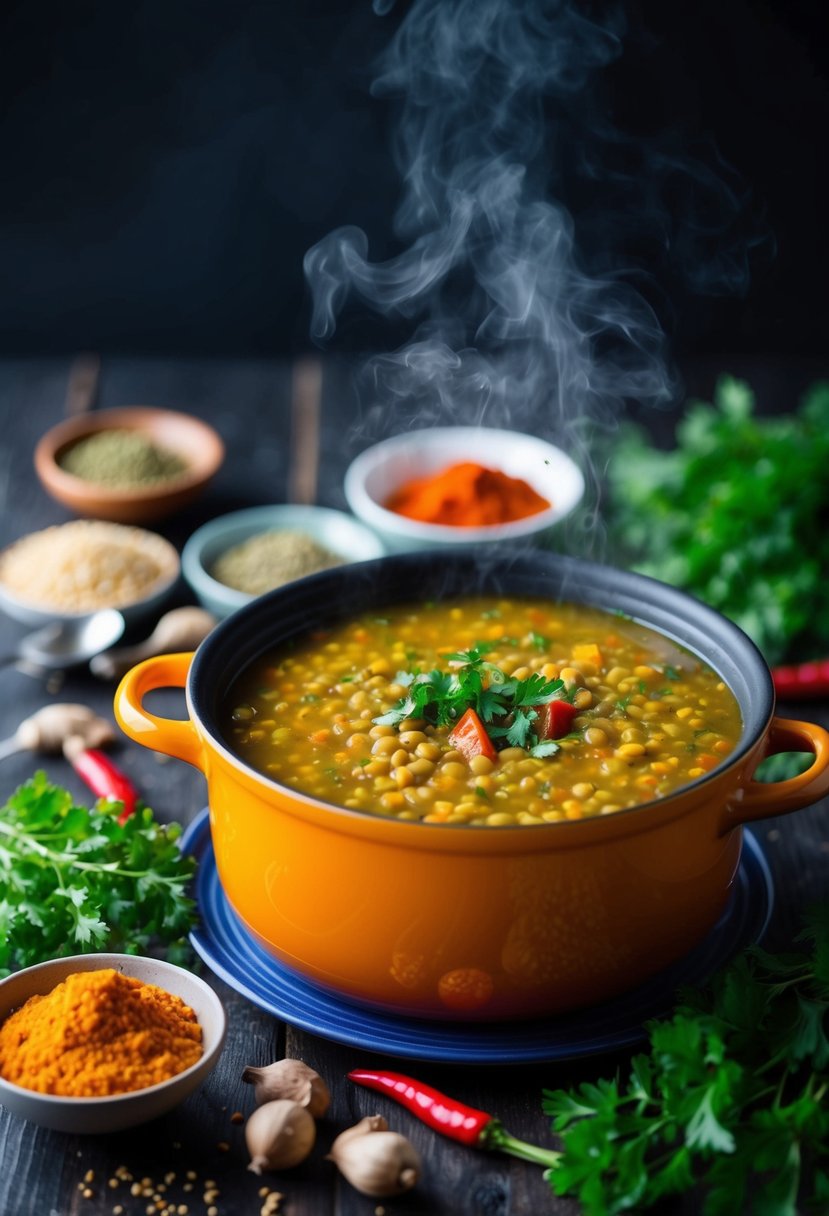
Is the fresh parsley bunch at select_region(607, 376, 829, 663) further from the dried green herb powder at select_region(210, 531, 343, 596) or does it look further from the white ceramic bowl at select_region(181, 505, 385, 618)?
the dried green herb powder at select_region(210, 531, 343, 596)

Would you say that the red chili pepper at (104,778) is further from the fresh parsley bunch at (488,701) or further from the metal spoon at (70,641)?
the fresh parsley bunch at (488,701)

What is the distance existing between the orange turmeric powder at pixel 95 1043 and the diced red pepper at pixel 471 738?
719 mm

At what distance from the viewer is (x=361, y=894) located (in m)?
2.38

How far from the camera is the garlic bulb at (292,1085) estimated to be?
2.37m

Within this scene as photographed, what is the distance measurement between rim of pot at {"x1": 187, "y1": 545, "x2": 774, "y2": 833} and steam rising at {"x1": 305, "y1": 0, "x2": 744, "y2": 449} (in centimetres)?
113

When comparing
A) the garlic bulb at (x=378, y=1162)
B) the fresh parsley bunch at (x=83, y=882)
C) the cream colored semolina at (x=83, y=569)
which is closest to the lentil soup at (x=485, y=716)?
the fresh parsley bunch at (x=83, y=882)

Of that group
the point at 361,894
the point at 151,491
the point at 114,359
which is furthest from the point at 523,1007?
the point at 114,359

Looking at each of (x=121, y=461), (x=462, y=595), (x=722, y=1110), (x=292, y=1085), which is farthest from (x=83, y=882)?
(x=121, y=461)

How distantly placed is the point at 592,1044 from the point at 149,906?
0.90 m

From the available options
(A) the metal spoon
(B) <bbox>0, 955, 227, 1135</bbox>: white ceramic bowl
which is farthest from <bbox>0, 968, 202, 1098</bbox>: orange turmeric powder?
(A) the metal spoon

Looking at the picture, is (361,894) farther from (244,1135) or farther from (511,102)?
(511,102)

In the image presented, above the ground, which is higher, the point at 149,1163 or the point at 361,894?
the point at 361,894

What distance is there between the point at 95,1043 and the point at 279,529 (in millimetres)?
2455

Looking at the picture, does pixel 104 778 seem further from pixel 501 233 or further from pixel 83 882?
pixel 501 233
